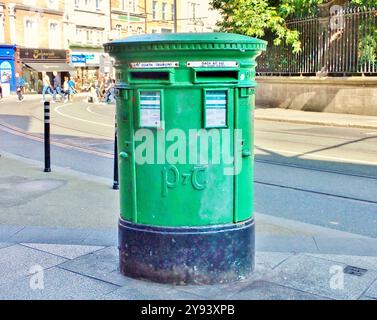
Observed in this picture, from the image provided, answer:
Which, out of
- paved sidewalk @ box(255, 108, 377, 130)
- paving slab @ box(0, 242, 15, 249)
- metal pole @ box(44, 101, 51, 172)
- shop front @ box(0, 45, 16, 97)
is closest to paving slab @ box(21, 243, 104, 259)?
paving slab @ box(0, 242, 15, 249)

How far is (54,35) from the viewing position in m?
48.3

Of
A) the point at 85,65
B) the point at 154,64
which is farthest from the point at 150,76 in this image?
the point at 85,65

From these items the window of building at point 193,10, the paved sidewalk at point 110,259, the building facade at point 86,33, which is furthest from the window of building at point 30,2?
the paved sidewalk at point 110,259

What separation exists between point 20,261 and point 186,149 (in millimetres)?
1810

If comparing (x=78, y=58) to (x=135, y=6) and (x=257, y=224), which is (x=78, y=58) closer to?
(x=135, y=6)

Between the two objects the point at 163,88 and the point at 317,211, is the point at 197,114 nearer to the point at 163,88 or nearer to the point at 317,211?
the point at 163,88

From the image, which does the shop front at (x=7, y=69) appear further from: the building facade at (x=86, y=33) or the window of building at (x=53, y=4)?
the building facade at (x=86, y=33)

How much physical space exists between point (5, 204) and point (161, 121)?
3.64 metres

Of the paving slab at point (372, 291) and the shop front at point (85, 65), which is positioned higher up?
the shop front at point (85, 65)

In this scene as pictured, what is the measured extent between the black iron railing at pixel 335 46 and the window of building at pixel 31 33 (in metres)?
27.2

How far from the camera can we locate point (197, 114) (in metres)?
3.81

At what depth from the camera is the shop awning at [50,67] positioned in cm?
4506

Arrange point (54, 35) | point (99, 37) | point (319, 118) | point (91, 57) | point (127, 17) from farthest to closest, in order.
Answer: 1. point (127, 17)
2. point (99, 37)
3. point (91, 57)
4. point (54, 35)
5. point (319, 118)

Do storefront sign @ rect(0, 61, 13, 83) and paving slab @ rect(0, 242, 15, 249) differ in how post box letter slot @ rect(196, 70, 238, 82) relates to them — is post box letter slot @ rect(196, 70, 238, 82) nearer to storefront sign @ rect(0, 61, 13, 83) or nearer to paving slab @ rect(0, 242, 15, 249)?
paving slab @ rect(0, 242, 15, 249)
